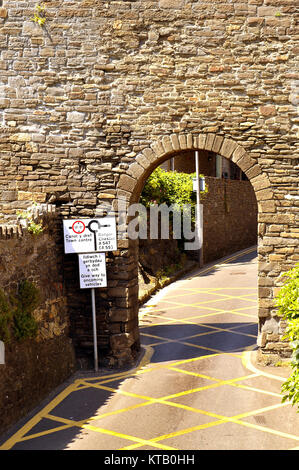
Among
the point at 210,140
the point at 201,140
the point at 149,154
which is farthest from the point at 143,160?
the point at 210,140

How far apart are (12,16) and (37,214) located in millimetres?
A: 3653

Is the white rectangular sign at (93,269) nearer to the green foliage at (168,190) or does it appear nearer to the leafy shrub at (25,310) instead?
the leafy shrub at (25,310)

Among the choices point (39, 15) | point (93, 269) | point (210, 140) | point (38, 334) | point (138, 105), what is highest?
point (39, 15)

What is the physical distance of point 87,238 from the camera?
982 centimetres

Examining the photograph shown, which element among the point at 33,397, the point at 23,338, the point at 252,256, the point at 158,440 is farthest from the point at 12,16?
the point at 252,256

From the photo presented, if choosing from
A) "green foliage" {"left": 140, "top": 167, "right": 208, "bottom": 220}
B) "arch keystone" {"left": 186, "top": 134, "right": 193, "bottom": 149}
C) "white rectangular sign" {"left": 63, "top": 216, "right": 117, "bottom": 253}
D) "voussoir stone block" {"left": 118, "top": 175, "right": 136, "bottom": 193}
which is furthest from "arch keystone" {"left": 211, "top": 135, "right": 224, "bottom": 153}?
"green foliage" {"left": 140, "top": 167, "right": 208, "bottom": 220}

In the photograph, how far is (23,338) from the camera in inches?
311

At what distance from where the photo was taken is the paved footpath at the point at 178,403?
6746 mm

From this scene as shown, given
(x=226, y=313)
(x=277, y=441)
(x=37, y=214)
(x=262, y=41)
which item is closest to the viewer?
(x=277, y=441)

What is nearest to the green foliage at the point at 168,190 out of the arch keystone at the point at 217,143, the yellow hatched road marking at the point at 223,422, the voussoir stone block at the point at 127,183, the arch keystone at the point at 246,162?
the voussoir stone block at the point at 127,183

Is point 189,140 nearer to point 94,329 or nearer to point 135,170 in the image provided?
point 135,170

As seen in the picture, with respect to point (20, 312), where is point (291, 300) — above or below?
above

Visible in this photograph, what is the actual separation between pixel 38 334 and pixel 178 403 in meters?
2.33

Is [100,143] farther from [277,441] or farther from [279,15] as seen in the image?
[277,441]
